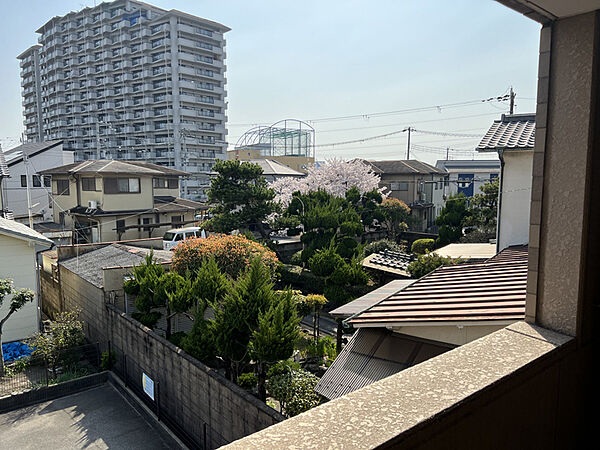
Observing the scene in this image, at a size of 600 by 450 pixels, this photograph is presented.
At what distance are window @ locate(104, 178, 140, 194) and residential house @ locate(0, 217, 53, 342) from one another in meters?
10.1

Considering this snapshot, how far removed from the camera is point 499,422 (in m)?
1.34

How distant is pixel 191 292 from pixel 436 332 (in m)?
5.47

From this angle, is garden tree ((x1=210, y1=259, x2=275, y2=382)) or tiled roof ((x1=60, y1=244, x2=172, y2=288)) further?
tiled roof ((x1=60, y1=244, x2=172, y2=288))

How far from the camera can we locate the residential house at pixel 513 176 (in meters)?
8.34

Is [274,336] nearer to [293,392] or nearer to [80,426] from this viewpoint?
[293,392]

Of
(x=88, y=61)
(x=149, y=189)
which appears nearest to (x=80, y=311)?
(x=149, y=189)

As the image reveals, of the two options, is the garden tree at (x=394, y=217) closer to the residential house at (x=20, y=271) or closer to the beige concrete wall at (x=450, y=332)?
the residential house at (x=20, y=271)

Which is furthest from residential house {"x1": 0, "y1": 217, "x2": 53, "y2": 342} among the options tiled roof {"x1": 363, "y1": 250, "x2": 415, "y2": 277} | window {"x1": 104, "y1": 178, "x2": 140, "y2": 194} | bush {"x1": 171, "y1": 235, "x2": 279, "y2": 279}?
window {"x1": 104, "y1": 178, "x2": 140, "y2": 194}

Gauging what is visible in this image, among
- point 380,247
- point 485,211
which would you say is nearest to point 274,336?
point 380,247

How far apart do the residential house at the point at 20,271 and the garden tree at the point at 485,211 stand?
1709cm

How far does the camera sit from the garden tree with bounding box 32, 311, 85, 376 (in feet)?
31.4

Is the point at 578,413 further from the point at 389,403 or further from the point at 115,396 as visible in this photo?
the point at 115,396

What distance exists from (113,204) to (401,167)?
Result: 72.2 feet

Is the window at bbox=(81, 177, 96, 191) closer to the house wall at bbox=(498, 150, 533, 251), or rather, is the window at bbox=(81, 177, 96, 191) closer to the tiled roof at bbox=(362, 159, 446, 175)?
the house wall at bbox=(498, 150, 533, 251)
